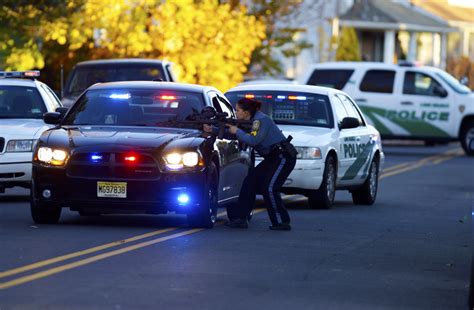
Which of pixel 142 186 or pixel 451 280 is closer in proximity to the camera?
pixel 451 280

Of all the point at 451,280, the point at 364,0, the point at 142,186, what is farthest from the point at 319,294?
the point at 364,0

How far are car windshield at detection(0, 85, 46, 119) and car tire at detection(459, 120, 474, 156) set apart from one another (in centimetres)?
1821

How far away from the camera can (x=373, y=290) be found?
1049 centimetres

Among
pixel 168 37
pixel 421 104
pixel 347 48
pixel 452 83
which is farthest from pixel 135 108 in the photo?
pixel 347 48

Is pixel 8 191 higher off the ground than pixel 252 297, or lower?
lower

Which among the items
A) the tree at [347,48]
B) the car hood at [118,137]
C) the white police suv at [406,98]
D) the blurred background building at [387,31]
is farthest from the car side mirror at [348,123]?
the tree at [347,48]

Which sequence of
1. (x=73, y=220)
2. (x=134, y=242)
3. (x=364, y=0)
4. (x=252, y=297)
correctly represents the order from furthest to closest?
1. (x=364, y=0)
2. (x=73, y=220)
3. (x=134, y=242)
4. (x=252, y=297)

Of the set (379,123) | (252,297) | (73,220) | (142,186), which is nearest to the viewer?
(252,297)

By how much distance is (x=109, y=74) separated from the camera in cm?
2652

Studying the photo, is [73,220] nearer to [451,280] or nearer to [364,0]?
[451,280]

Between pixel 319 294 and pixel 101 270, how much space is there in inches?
72.9

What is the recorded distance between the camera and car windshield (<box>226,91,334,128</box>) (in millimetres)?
18984

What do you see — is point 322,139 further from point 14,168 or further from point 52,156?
point 52,156

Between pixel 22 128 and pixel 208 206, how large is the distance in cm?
437
